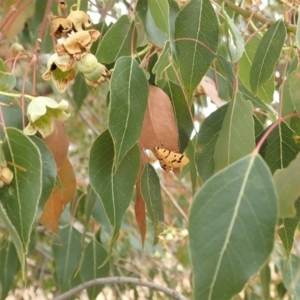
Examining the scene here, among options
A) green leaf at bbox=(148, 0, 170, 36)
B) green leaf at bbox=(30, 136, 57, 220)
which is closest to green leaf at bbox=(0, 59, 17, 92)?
green leaf at bbox=(30, 136, 57, 220)

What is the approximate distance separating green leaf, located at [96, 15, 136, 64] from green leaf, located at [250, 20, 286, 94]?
0.19 m

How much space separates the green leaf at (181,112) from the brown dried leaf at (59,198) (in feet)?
0.56

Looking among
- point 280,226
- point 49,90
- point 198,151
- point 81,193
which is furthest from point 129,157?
point 49,90

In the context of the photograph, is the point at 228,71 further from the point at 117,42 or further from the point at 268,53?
the point at 117,42

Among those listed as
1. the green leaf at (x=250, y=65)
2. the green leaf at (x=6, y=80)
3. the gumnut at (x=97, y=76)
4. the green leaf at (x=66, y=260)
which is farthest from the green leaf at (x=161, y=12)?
the green leaf at (x=66, y=260)

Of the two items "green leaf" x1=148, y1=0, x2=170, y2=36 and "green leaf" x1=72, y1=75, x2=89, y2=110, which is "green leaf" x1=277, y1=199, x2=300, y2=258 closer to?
"green leaf" x1=148, y1=0, x2=170, y2=36

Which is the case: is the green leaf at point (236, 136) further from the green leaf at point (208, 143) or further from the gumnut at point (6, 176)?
the gumnut at point (6, 176)

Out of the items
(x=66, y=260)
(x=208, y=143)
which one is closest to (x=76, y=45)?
(x=208, y=143)

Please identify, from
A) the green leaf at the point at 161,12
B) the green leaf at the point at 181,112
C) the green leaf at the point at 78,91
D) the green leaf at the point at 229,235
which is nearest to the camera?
the green leaf at the point at 229,235

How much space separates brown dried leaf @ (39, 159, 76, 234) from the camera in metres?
0.85

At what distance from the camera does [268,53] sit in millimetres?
829

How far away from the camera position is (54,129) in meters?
0.78

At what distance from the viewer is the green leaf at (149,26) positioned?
810 millimetres

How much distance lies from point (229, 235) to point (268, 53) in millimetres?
411
